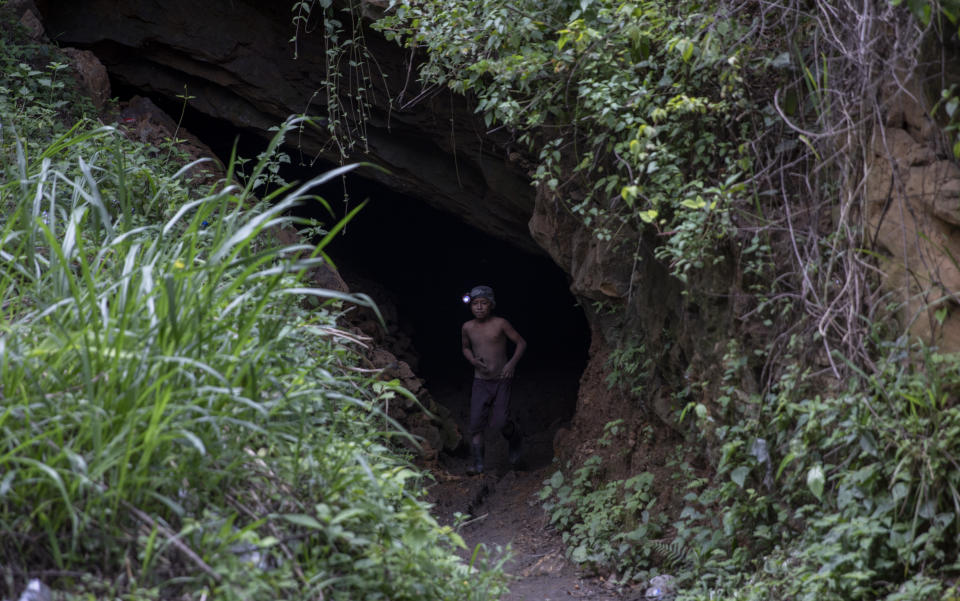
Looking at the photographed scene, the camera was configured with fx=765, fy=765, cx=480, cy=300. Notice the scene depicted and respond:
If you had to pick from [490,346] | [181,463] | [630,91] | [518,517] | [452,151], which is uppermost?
[630,91]

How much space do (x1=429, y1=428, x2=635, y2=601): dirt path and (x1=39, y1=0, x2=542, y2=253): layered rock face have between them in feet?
7.82

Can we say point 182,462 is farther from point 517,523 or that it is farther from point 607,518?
point 517,523

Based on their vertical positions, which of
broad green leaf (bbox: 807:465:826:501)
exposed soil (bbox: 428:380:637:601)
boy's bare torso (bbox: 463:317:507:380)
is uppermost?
broad green leaf (bbox: 807:465:826:501)

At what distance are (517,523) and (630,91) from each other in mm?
3178

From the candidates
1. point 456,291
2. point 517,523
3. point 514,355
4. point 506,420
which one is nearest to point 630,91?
point 517,523

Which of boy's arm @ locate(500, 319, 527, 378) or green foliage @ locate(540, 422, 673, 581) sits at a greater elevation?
boy's arm @ locate(500, 319, 527, 378)

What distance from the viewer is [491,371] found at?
7.29 meters

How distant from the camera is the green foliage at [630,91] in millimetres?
3449

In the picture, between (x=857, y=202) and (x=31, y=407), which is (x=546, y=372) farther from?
(x=31, y=407)

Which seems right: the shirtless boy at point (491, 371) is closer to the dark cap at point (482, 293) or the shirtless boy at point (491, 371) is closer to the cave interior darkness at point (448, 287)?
the dark cap at point (482, 293)

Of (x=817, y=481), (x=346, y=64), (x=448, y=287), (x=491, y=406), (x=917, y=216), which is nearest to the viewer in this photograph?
(x=817, y=481)

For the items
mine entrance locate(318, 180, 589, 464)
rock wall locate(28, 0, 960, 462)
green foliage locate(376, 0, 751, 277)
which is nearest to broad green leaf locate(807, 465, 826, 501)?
rock wall locate(28, 0, 960, 462)

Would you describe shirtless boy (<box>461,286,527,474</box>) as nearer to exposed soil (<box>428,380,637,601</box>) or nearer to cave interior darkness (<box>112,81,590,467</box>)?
exposed soil (<box>428,380,637,601</box>)

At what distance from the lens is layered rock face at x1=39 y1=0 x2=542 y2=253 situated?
6.45 m
